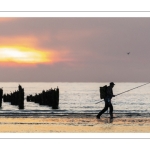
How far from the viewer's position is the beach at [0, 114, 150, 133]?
18.3 meters

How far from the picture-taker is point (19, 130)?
1825cm

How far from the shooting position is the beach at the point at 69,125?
1828cm

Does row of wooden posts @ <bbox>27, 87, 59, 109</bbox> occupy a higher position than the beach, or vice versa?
row of wooden posts @ <bbox>27, 87, 59, 109</bbox>

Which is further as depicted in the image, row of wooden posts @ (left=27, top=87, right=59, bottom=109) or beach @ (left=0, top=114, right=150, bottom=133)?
row of wooden posts @ (left=27, top=87, right=59, bottom=109)

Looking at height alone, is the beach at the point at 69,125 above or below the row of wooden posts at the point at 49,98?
below

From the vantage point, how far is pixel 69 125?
20.0m

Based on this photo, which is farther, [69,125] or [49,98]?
[49,98]

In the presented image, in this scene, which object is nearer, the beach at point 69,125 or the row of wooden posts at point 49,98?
the beach at point 69,125

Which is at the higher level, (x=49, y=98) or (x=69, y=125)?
(x=49, y=98)
